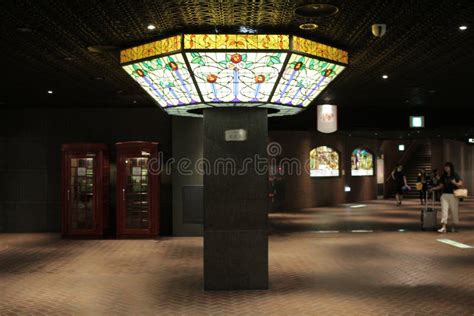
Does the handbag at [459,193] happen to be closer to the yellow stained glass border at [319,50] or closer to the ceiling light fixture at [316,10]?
the yellow stained glass border at [319,50]

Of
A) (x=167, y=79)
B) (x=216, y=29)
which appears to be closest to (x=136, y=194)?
(x=167, y=79)

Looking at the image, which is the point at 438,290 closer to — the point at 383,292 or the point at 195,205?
the point at 383,292

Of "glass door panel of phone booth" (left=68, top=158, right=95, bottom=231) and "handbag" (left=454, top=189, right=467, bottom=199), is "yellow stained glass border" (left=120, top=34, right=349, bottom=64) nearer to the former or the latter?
"glass door panel of phone booth" (left=68, top=158, right=95, bottom=231)

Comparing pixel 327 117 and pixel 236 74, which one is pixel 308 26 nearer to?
pixel 236 74

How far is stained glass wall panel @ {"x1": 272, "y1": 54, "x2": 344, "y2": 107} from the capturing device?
6.48 m

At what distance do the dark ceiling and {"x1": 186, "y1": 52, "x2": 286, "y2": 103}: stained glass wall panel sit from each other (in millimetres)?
338

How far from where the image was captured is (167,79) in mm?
6785

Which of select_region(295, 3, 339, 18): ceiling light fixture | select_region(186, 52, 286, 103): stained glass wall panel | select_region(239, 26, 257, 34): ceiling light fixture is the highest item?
select_region(295, 3, 339, 18): ceiling light fixture

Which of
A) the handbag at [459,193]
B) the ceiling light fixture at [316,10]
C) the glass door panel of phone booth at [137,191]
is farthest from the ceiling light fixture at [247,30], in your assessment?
the handbag at [459,193]

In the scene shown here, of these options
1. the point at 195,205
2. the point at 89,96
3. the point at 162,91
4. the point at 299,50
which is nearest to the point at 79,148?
the point at 89,96

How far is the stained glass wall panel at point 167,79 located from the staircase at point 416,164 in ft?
74.2

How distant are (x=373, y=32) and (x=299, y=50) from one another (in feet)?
2.93

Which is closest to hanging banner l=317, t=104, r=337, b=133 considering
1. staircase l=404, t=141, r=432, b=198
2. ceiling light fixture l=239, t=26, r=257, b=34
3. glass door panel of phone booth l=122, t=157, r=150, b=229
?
glass door panel of phone booth l=122, t=157, r=150, b=229

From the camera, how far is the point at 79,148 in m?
12.3
